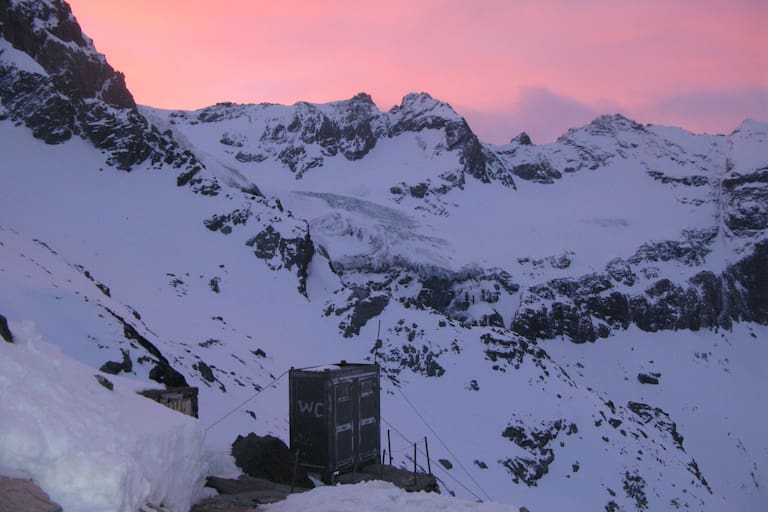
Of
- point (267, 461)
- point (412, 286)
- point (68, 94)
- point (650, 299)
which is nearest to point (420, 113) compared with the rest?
point (650, 299)

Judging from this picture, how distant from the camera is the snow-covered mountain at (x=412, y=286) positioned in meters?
35.9

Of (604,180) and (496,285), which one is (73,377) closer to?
(496,285)

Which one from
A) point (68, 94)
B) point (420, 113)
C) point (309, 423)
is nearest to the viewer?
point (309, 423)

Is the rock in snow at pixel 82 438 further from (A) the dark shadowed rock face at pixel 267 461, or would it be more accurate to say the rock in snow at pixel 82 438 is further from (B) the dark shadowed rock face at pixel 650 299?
(B) the dark shadowed rock face at pixel 650 299

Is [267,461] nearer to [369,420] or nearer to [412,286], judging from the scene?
[369,420]

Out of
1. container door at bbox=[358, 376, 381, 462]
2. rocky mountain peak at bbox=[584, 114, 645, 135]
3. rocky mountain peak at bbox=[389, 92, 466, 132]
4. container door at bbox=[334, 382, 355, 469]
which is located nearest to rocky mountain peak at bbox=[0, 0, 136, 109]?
container door at bbox=[358, 376, 381, 462]

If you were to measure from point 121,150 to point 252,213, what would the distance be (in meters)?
12.0

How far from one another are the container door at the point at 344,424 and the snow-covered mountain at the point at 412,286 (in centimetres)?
362

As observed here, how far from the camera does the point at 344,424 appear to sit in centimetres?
1733

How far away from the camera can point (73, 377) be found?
30.8ft

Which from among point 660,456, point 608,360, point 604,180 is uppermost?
point 604,180

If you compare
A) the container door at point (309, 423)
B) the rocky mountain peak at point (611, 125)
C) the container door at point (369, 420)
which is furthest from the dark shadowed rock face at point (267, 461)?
the rocky mountain peak at point (611, 125)

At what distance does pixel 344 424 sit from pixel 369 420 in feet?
3.75

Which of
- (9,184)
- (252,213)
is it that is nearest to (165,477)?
(9,184)
